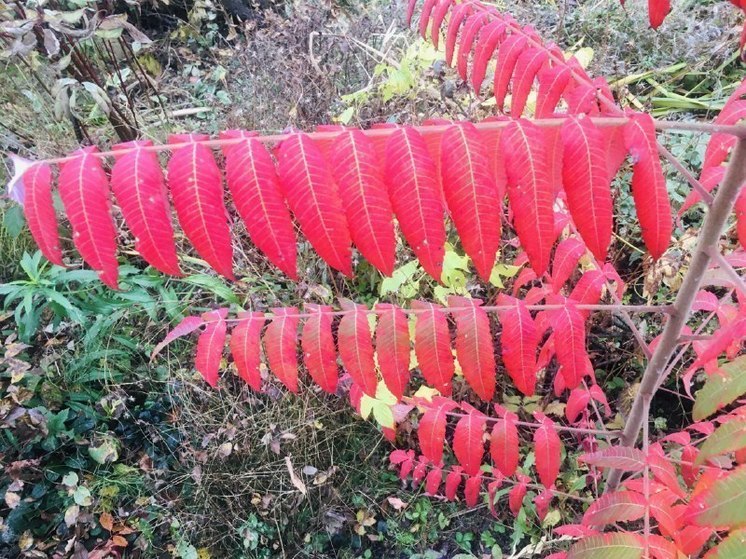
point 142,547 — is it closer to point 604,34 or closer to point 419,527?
point 419,527

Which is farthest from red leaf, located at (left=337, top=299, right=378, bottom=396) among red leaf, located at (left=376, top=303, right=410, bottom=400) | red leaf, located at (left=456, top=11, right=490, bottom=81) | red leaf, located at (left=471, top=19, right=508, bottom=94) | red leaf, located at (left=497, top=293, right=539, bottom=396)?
red leaf, located at (left=456, top=11, right=490, bottom=81)

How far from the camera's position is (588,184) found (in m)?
0.75

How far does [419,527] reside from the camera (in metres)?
2.44

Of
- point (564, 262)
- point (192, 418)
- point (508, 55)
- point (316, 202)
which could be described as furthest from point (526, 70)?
point (192, 418)

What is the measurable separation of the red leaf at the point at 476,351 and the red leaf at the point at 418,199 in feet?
1.28

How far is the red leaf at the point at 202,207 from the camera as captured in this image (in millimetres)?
785

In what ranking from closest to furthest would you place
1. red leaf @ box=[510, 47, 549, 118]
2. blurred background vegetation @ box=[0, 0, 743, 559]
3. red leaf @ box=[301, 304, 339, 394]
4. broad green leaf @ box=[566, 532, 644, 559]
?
1. broad green leaf @ box=[566, 532, 644, 559]
2. red leaf @ box=[301, 304, 339, 394]
3. red leaf @ box=[510, 47, 549, 118]
4. blurred background vegetation @ box=[0, 0, 743, 559]

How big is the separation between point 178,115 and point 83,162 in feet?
12.0

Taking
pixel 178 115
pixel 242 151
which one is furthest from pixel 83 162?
pixel 178 115

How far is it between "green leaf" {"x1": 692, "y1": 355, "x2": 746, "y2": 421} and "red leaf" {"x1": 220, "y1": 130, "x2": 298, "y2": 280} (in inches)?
28.5

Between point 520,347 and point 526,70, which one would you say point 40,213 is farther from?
point 526,70

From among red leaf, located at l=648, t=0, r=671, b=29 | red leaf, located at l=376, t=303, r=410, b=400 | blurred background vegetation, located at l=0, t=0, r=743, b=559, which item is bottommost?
blurred background vegetation, located at l=0, t=0, r=743, b=559

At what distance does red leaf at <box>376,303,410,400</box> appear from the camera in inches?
45.6

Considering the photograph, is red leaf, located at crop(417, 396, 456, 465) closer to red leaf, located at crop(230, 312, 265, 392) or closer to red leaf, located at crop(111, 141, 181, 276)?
red leaf, located at crop(230, 312, 265, 392)
